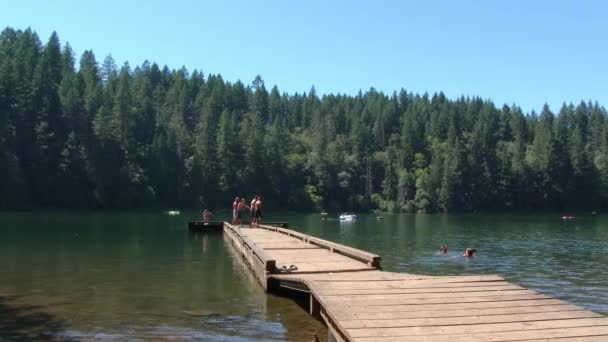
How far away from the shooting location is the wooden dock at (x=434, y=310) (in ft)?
31.3

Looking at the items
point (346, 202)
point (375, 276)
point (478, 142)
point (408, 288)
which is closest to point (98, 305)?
point (375, 276)

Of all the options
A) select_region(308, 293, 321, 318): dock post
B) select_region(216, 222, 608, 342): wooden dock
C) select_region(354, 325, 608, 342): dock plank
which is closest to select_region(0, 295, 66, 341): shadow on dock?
select_region(308, 293, 321, 318): dock post

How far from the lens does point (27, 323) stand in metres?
14.8

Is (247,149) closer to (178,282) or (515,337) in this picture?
(178,282)

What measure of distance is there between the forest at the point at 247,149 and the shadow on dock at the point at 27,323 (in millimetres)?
85707

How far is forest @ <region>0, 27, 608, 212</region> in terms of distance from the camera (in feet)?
350

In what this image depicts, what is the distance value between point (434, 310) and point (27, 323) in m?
9.90

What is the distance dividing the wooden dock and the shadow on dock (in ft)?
19.9

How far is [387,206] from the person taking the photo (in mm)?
134375

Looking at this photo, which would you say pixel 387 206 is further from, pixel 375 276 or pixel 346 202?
pixel 375 276

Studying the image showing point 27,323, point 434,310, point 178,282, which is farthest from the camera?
point 178,282

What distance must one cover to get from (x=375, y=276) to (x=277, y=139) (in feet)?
394

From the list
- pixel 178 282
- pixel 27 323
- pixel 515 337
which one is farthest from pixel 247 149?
pixel 515 337

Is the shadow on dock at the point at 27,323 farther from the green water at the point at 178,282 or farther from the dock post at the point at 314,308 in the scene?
the dock post at the point at 314,308
